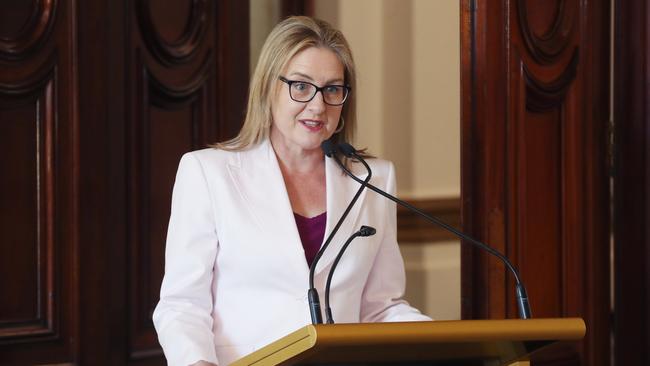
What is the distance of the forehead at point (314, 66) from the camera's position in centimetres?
214

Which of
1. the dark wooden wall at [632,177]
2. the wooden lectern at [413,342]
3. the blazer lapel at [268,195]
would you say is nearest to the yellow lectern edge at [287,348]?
the wooden lectern at [413,342]

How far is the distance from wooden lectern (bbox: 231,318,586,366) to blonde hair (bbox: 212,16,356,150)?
0.78 meters

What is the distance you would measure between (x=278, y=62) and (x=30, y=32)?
0.90 metres

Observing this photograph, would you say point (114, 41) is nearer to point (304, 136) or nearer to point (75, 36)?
point (75, 36)

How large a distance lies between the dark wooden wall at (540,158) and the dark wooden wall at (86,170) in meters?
0.97

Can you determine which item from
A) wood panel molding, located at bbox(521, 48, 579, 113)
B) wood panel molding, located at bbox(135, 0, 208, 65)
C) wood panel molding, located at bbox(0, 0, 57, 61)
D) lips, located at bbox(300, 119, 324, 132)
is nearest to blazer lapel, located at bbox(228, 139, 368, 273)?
→ lips, located at bbox(300, 119, 324, 132)

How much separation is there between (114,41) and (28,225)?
57 centimetres

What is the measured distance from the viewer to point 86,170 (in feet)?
9.20

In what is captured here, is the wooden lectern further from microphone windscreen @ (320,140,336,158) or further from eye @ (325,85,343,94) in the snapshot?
eye @ (325,85,343,94)

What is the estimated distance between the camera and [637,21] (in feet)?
10.1

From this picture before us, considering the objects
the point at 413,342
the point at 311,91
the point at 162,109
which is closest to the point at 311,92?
the point at 311,91

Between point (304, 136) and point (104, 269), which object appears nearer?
point (304, 136)

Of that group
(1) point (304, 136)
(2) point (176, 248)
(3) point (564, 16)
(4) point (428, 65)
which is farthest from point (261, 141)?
(4) point (428, 65)

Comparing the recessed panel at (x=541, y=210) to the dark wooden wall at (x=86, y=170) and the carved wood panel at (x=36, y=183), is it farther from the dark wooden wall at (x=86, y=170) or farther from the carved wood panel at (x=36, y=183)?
the carved wood panel at (x=36, y=183)
